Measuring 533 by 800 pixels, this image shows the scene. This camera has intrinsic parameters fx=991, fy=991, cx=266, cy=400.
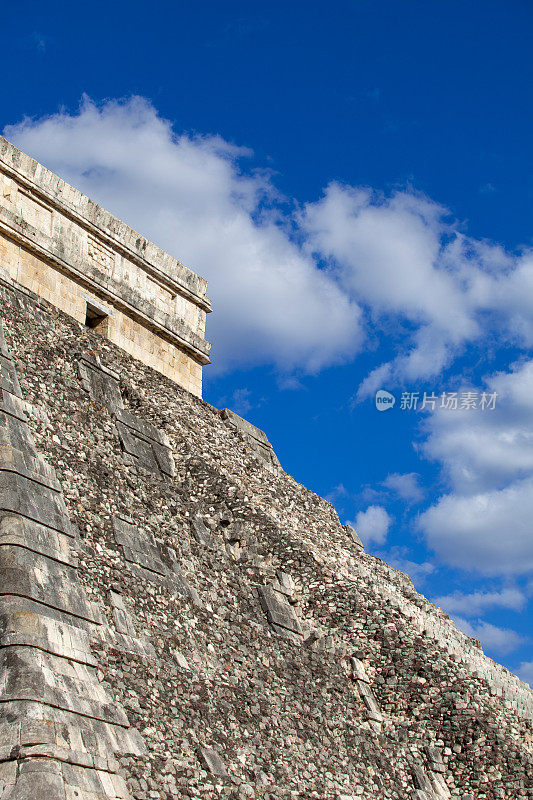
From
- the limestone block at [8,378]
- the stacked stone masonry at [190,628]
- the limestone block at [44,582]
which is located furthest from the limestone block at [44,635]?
the limestone block at [8,378]

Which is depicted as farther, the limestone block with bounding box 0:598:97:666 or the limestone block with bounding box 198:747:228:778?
the limestone block with bounding box 198:747:228:778

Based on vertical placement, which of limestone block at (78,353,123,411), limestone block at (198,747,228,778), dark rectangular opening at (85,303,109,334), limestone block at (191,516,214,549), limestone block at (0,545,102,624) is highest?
dark rectangular opening at (85,303,109,334)

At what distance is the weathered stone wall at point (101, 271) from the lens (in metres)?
14.8

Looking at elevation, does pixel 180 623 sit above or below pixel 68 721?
above

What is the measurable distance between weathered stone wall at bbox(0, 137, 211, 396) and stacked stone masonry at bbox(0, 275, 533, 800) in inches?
41.4

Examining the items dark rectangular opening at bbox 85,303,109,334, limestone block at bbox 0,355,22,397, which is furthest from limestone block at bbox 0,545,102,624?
dark rectangular opening at bbox 85,303,109,334

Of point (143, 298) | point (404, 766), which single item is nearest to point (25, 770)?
point (404, 766)

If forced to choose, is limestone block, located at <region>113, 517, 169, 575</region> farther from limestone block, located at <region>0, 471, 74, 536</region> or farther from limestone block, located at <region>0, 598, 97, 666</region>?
limestone block, located at <region>0, 598, 97, 666</region>

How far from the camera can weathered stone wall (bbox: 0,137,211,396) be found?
1484 cm

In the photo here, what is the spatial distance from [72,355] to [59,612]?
569cm

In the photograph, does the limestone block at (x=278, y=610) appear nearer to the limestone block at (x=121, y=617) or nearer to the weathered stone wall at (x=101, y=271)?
the limestone block at (x=121, y=617)

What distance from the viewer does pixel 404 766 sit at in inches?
432

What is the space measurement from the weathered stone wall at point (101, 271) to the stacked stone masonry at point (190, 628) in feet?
3.45

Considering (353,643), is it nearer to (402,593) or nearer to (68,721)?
(402,593)
